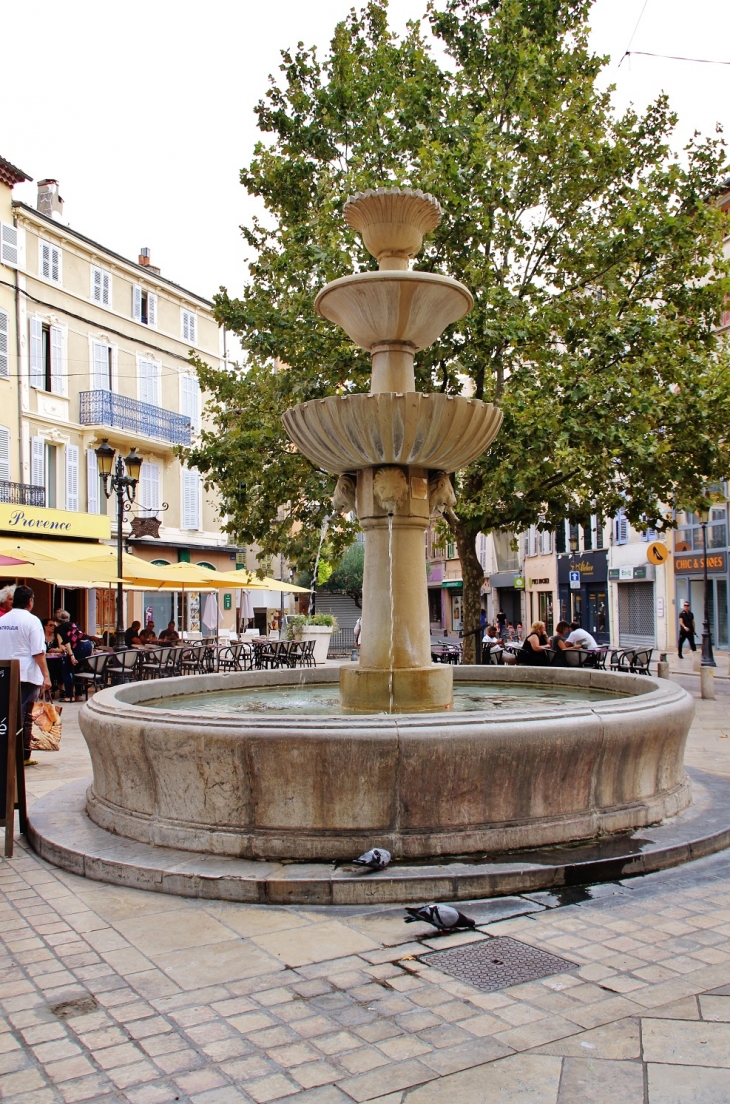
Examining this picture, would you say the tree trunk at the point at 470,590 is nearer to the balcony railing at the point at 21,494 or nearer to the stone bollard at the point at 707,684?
the stone bollard at the point at 707,684

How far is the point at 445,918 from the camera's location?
415cm

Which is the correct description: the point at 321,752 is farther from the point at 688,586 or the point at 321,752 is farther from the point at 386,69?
the point at 688,586

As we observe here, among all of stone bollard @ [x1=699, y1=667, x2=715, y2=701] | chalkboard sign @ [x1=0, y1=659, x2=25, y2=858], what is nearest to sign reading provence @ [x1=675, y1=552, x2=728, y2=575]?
stone bollard @ [x1=699, y1=667, x2=715, y2=701]

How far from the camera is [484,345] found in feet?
47.0

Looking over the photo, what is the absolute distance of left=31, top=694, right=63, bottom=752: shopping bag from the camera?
10219 mm

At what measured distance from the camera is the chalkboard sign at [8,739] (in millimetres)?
5449

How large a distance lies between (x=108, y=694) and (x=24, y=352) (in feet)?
72.3

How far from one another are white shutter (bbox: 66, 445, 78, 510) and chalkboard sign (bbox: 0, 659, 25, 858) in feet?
76.9

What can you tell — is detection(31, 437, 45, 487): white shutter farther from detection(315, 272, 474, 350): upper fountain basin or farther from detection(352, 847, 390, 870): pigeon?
detection(352, 847, 390, 870): pigeon

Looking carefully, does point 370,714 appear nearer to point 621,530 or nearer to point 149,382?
point 149,382

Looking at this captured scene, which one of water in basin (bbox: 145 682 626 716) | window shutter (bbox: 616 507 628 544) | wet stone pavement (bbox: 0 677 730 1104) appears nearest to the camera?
wet stone pavement (bbox: 0 677 730 1104)

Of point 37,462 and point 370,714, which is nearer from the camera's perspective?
point 370,714

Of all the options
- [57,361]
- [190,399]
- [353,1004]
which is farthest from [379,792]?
[190,399]

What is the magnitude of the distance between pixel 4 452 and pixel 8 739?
21.6 m
